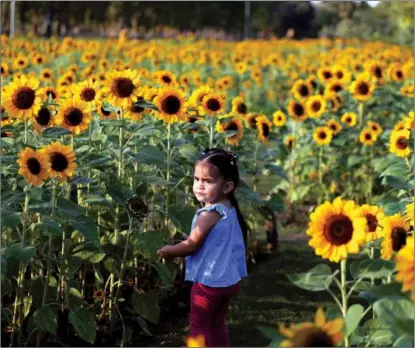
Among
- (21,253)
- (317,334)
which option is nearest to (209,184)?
(21,253)

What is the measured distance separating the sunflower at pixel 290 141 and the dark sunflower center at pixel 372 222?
4.60 metres

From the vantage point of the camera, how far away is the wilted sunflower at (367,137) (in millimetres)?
7420

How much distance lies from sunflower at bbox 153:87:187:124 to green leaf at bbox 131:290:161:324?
89 cm

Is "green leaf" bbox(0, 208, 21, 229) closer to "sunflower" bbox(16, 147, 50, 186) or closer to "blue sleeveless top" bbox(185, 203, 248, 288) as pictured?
"sunflower" bbox(16, 147, 50, 186)

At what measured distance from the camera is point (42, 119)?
4.38 metres

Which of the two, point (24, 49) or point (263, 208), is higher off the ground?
point (24, 49)

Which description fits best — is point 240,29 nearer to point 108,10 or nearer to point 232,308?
point 108,10

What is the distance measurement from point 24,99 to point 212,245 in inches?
44.6

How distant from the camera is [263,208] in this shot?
6297mm

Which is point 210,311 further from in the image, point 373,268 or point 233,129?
point 233,129

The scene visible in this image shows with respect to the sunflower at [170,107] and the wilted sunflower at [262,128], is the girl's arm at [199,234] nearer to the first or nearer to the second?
the sunflower at [170,107]

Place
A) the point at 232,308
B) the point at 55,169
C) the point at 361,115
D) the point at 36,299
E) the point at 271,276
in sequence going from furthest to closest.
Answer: the point at 361,115, the point at 271,276, the point at 232,308, the point at 36,299, the point at 55,169

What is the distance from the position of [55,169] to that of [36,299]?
674 mm

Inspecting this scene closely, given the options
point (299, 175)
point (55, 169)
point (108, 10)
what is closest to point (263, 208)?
point (299, 175)
